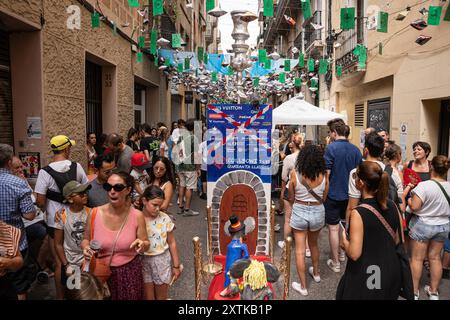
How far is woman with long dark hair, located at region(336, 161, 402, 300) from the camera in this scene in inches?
98.8

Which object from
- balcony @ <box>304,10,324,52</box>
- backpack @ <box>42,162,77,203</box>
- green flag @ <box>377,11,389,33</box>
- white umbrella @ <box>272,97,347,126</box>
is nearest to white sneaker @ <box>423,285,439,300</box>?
backpack @ <box>42,162,77,203</box>

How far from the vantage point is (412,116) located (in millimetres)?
7785

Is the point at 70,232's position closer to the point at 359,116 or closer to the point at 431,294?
the point at 431,294

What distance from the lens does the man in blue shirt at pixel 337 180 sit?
4.62m

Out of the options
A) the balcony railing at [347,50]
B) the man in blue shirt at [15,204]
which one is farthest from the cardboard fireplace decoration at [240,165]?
the balcony railing at [347,50]

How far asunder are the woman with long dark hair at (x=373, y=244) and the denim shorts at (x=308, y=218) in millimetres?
1423

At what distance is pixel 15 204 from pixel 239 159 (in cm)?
266

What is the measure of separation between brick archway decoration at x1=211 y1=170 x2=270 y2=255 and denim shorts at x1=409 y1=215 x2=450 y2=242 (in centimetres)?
179

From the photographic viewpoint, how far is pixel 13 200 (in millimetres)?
3115

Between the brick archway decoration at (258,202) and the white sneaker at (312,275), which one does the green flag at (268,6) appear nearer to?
the brick archway decoration at (258,202)

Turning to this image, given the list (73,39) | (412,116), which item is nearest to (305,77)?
(412,116)

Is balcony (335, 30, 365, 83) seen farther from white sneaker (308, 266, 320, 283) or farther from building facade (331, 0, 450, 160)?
white sneaker (308, 266, 320, 283)

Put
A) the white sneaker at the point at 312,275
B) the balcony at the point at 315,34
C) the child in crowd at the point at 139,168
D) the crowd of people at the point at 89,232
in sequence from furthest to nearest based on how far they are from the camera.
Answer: the balcony at the point at 315,34
the child in crowd at the point at 139,168
the white sneaker at the point at 312,275
the crowd of people at the point at 89,232
